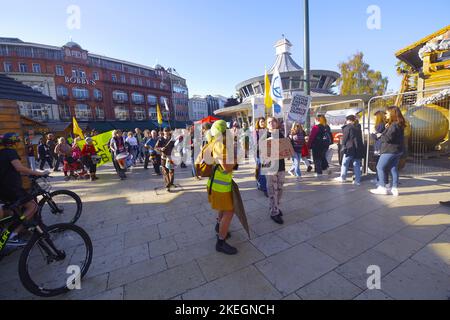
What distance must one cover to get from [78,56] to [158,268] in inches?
1896

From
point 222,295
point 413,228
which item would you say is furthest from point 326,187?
point 222,295

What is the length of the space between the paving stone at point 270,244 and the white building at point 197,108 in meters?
68.1

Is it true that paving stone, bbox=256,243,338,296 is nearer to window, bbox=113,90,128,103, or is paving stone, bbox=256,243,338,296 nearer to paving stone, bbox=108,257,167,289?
paving stone, bbox=108,257,167,289

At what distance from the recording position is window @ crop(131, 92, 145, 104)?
1823 inches

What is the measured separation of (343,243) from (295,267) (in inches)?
37.7

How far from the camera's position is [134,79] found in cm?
4766

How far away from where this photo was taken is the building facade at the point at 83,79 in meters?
33.4

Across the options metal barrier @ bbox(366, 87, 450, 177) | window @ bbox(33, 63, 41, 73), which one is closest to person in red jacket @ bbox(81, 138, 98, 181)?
metal barrier @ bbox(366, 87, 450, 177)

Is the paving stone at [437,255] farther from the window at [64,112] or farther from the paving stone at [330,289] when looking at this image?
the window at [64,112]

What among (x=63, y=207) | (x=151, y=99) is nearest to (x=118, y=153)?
(x=63, y=207)

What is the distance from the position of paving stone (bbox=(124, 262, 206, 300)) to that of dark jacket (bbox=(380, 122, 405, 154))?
4.59 m

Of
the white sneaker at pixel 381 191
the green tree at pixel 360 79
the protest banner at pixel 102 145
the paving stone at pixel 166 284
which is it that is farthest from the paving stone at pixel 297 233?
the green tree at pixel 360 79
